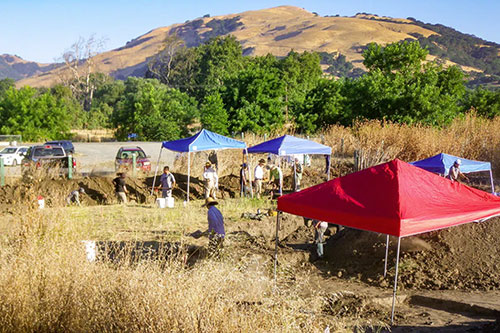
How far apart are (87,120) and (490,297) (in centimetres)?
6772

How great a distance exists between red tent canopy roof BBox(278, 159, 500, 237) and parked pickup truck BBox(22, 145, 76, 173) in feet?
47.8

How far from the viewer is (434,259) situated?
10750 mm

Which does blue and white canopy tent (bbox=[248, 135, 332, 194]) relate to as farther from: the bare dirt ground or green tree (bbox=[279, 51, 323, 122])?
green tree (bbox=[279, 51, 323, 122])

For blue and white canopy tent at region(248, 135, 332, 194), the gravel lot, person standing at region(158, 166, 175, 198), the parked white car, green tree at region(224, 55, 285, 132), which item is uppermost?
green tree at region(224, 55, 285, 132)

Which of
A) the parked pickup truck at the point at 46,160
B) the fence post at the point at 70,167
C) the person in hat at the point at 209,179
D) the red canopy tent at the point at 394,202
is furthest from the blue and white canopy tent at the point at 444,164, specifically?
the parked pickup truck at the point at 46,160

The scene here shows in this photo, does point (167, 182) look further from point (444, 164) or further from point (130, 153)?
point (444, 164)

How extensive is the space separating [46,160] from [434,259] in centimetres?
1686

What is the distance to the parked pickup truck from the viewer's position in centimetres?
2100

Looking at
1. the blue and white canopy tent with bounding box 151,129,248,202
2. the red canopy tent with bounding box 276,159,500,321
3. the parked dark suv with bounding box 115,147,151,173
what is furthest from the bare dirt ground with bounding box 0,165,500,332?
the parked dark suv with bounding box 115,147,151,173

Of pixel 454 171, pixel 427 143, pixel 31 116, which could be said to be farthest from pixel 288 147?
pixel 31 116

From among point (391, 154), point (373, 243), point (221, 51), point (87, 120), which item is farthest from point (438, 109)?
point (221, 51)

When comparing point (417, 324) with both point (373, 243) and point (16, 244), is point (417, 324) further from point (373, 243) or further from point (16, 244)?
point (16, 244)

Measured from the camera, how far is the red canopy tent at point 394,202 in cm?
795

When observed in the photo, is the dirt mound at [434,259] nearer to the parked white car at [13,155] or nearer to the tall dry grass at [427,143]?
the tall dry grass at [427,143]
